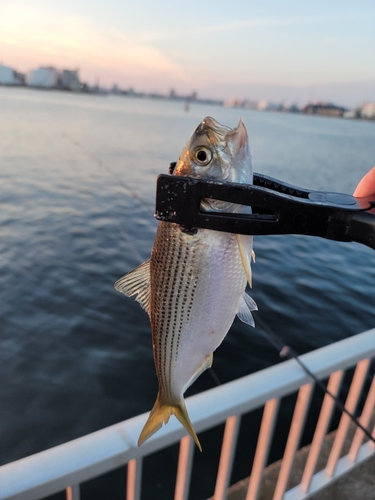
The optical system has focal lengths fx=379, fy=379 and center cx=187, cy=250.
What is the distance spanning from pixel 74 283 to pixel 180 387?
25.8 ft

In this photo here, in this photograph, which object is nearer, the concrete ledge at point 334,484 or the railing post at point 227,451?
the railing post at point 227,451

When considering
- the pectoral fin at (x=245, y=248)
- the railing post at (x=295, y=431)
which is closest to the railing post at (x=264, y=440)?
the railing post at (x=295, y=431)

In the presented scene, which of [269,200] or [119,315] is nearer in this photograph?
[269,200]

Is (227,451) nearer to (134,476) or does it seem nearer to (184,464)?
(184,464)

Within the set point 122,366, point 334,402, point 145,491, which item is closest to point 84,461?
point 334,402

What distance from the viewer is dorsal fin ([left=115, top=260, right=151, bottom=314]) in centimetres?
154

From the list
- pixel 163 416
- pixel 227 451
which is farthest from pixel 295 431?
pixel 163 416

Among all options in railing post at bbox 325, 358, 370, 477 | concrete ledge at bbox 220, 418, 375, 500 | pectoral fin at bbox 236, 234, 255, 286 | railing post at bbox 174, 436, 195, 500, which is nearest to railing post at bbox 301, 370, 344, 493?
railing post at bbox 325, 358, 370, 477

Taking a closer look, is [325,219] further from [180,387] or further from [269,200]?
[180,387]

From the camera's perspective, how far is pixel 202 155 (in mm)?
1344

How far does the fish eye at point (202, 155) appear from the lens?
134 cm

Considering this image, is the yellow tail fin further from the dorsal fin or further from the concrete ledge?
→ the concrete ledge

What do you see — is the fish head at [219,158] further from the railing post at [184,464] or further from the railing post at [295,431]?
the railing post at [295,431]

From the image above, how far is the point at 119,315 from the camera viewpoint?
8.00 m
